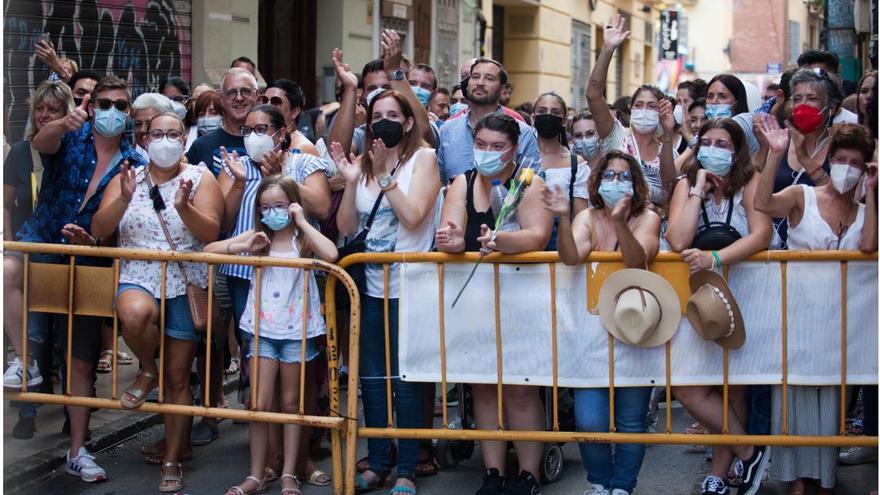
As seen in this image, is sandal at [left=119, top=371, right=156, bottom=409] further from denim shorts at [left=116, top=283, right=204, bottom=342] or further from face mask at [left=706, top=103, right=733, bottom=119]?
face mask at [left=706, top=103, right=733, bottom=119]

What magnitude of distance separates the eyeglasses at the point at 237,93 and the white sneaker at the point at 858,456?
3.95 m

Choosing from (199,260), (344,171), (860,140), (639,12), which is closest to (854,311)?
(860,140)

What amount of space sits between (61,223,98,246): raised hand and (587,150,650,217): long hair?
2.57m

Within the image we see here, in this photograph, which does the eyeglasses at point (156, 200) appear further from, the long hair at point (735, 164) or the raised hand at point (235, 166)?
the long hair at point (735, 164)

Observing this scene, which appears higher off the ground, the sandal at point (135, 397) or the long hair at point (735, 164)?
the long hair at point (735, 164)

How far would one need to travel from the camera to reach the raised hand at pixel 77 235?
6.45m

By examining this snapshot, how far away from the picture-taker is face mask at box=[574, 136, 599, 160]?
7625 mm

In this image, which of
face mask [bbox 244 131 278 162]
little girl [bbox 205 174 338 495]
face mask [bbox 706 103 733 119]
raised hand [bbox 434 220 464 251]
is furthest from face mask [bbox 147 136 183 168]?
face mask [bbox 706 103 733 119]

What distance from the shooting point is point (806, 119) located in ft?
22.3

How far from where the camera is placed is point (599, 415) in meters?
5.97

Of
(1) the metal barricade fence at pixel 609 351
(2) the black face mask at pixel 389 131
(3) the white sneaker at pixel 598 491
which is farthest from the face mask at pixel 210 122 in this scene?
(3) the white sneaker at pixel 598 491

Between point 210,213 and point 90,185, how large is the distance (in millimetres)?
848

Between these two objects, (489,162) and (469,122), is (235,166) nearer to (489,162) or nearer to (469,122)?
(489,162)

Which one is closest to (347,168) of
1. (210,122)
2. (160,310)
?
(160,310)
